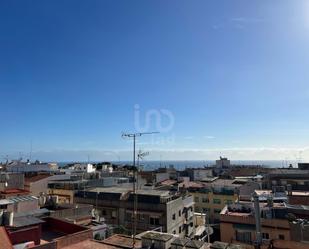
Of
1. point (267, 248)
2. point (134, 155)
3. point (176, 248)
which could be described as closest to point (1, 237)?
point (176, 248)

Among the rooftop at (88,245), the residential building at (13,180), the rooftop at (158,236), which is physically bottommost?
the rooftop at (88,245)

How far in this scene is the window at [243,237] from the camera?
2896cm

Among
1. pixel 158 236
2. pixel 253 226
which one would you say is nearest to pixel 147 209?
pixel 253 226

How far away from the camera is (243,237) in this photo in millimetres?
29281

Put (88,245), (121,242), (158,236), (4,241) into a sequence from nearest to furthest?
(4,241), (158,236), (88,245), (121,242)

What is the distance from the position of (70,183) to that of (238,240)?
28.5 m

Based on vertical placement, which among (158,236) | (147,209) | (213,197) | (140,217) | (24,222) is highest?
(24,222)

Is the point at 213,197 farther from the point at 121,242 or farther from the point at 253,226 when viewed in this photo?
the point at 121,242

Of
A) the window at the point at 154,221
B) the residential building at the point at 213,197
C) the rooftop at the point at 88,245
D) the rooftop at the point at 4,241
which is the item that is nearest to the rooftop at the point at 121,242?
the rooftop at the point at 88,245

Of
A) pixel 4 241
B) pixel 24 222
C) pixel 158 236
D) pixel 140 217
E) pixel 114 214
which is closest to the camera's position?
pixel 4 241

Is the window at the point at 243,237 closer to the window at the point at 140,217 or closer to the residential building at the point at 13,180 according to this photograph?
the window at the point at 140,217

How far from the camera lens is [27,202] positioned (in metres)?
25.9

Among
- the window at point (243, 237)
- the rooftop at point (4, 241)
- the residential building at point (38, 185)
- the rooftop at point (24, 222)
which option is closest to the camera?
the rooftop at point (4, 241)

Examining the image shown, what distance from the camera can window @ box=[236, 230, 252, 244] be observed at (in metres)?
29.0
